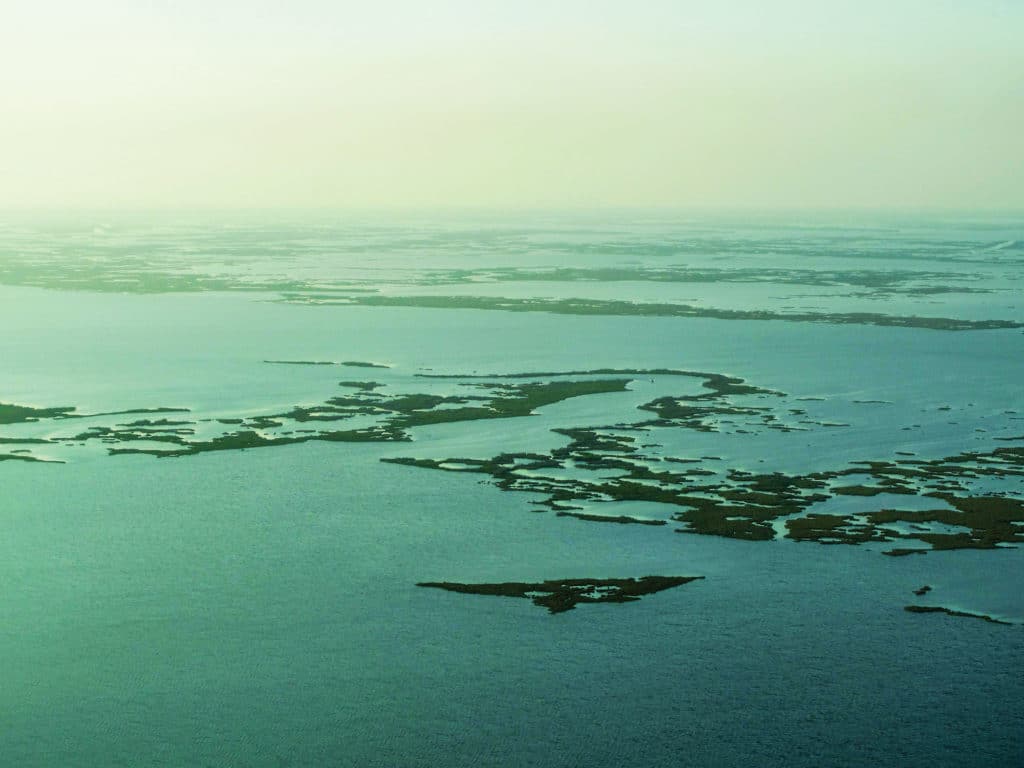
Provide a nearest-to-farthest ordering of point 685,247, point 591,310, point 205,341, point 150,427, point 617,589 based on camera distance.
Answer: point 617,589 < point 150,427 < point 205,341 < point 591,310 < point 685,247

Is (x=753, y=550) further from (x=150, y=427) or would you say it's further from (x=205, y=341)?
(x=205, y=341)

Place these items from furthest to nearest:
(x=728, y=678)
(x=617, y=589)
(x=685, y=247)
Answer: (x=685, y=247), (x=617, y=589), (x=728, y=678)

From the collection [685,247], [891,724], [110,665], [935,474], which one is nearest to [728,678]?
[891,724]

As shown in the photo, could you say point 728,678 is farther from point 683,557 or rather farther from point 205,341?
point 205,341

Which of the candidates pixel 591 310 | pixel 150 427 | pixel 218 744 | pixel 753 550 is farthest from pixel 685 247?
pixel 218 744

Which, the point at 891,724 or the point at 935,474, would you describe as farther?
the point at 935,474

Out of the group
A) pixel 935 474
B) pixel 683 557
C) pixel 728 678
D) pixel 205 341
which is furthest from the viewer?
pixel 205 341
